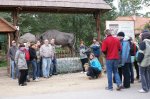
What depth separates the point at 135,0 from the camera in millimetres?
18844

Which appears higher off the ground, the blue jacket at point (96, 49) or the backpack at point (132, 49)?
the backpack at point (132, 49)

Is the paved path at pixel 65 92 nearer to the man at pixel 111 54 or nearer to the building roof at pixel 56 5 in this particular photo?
the man at pixel 111 54

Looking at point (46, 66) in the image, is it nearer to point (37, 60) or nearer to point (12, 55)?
point (37, 60)

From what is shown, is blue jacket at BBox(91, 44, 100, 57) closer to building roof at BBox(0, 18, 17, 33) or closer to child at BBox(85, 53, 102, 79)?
child at BBox(85, 53, 102, 79)

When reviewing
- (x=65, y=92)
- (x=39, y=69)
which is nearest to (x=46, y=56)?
(x=39, y=69)

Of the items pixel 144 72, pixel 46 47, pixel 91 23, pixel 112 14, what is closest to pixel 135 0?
pixel 46 47

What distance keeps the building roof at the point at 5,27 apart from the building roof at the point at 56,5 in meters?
0.78

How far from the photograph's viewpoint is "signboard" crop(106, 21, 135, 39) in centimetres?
1603

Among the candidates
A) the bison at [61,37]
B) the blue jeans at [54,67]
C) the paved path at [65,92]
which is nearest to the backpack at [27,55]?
the paved path at [65,92]

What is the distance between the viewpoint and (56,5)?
1750 cm

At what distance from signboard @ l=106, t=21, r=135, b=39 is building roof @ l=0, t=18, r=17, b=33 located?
467 cm

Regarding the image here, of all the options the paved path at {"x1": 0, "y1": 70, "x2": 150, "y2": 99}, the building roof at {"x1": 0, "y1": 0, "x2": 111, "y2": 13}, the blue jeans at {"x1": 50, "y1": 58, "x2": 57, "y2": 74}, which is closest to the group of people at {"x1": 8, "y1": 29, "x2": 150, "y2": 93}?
the blue jeans at {"x1": 50, "y1": 58, "x2": 57, "y2": 74}

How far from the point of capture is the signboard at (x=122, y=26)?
16031mm

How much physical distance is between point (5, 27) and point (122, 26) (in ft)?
18.6
